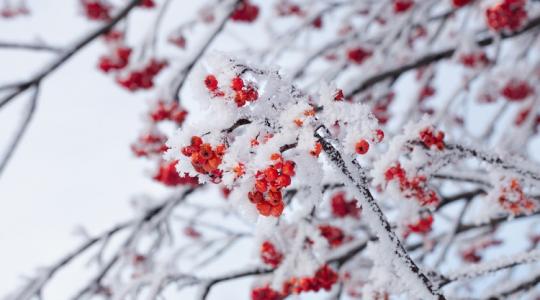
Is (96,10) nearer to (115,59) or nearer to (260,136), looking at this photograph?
(115,59)

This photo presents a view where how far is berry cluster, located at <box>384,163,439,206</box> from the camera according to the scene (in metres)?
1.80

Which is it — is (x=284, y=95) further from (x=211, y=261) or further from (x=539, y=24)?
(x=539, y=24)

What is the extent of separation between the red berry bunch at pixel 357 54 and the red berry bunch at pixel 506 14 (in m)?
A: 1.46

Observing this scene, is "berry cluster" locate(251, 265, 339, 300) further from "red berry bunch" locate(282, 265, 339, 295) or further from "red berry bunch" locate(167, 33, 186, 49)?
"red berry bunch" locate(167, 33, 186, 49)

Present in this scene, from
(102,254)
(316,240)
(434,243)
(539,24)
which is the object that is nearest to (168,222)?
(102,254)

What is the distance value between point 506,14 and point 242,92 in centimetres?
285

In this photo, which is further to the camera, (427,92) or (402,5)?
(427,92)

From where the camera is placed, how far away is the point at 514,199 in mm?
1951

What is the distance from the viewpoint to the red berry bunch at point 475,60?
14.1ft

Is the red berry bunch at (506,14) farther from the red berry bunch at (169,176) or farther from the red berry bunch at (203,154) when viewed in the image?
the red berry bunch at (203,154)

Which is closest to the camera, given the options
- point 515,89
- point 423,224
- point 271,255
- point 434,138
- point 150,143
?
point 434,138

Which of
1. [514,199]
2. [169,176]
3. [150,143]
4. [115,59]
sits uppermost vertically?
[115,59]

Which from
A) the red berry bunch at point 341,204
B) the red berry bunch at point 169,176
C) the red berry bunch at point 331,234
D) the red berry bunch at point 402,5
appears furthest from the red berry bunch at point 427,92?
the red berry bunch at point 169,176

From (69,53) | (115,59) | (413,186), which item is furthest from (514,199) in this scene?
(115,59)
